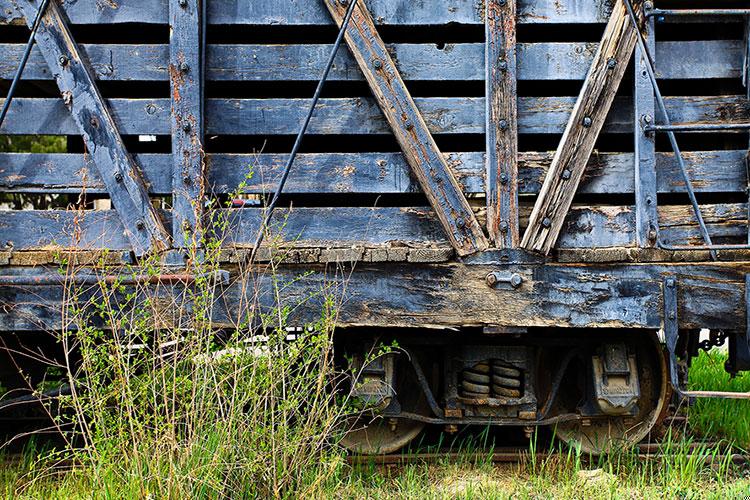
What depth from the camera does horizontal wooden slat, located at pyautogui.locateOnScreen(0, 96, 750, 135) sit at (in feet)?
14.4

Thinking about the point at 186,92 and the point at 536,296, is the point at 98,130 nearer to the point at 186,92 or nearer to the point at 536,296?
the point at 186,92

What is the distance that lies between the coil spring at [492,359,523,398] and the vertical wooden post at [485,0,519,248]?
94 cm

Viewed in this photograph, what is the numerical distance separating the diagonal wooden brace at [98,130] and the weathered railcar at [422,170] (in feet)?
0.04

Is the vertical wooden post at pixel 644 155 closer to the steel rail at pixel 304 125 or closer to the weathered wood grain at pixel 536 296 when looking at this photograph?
the weathered wood grain at pixel 536 296

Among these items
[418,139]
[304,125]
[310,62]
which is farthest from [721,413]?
[310,62]

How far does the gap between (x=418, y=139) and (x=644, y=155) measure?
1372 mm

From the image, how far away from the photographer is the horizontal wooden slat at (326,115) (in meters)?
4.38

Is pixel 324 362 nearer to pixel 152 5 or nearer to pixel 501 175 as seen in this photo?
pixel 501 175

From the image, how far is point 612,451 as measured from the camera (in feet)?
15.3

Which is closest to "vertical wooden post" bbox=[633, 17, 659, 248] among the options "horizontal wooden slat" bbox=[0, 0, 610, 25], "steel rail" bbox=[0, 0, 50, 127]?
"horizontal wooden slat" bbox=[0, 0, 610, 25]

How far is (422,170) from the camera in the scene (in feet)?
14.1

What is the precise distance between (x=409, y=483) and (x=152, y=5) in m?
3.25

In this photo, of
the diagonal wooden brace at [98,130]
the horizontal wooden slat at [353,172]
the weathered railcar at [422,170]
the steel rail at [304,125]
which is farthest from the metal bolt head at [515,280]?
the diagonal wooden brace at [98,130]

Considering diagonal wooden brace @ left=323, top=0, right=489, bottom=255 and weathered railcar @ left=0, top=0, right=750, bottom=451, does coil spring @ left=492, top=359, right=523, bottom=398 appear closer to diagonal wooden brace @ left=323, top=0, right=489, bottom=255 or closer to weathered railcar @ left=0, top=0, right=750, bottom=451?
weathered railcar @ left=0, top=0, right=750, bottom=451
